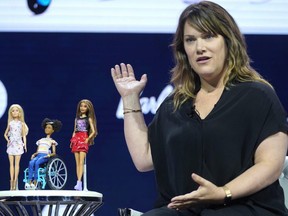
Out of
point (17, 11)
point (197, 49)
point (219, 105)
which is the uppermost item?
point (17, 11)

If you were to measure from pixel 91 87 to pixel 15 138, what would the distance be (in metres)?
0.60

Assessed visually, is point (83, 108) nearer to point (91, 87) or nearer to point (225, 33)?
point (91, 87)

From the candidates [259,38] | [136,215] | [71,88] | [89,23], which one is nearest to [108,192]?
[71,88]

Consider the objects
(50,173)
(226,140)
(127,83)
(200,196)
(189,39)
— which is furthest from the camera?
(50,173)

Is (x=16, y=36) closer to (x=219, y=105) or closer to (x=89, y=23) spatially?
(x=89, y=23)

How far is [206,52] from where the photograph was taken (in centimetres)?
175

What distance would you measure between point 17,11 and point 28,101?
0.46m

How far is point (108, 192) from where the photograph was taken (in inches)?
131

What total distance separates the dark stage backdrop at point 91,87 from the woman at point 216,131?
1474 mm

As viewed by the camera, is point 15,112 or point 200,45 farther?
point 15,112

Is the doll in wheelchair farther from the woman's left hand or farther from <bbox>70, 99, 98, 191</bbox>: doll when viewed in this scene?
the woman's left hand

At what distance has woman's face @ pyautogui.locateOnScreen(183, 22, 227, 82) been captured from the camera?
175cm

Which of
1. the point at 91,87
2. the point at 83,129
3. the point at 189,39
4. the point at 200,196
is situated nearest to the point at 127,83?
the point at 189,39

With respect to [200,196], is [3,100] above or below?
above
